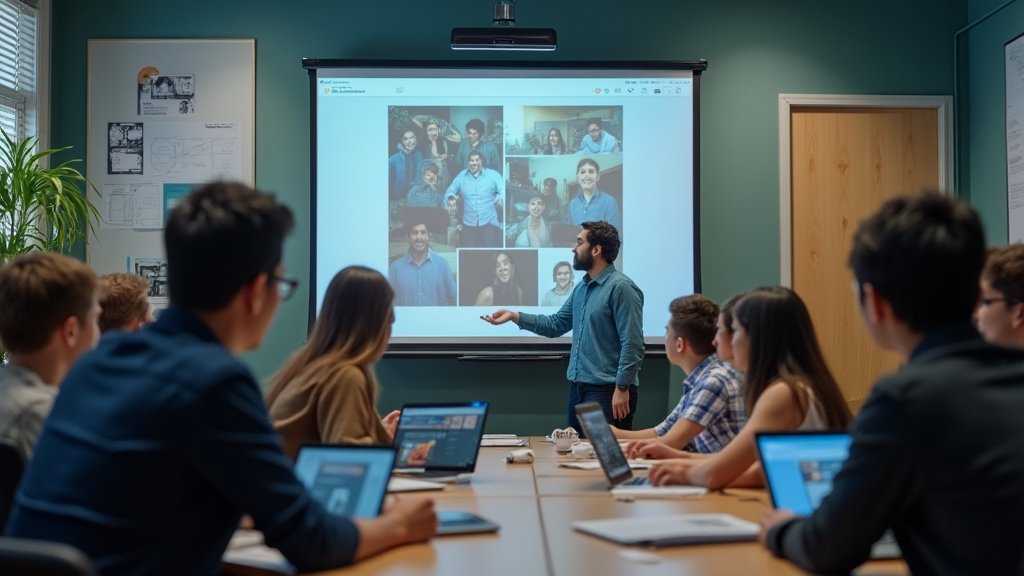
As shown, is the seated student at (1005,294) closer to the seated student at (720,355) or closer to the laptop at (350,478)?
the seated student at (720,355)

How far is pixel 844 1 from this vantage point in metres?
5.57

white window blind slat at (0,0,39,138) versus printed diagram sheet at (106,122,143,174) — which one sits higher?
white window blind slat at (0,0,39,138)

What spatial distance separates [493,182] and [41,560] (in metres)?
4.51

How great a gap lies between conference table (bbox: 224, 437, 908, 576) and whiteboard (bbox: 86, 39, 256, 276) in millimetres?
3553

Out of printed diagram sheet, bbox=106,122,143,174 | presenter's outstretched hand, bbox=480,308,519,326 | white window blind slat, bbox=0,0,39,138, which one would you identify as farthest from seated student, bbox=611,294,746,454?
white window blind slat, bbox=0,0,39,138

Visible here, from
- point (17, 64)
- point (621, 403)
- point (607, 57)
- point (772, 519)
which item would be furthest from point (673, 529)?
point (17, 64)

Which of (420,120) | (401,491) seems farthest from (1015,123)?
(401,491)

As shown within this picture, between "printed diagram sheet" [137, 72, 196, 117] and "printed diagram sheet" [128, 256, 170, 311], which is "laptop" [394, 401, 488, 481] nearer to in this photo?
"printed diagram sheet" [128, 256, 170, 311]

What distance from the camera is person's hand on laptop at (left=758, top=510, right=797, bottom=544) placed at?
169 cm

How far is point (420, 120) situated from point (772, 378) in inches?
131

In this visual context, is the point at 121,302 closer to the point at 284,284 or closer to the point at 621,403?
the point at 284,284

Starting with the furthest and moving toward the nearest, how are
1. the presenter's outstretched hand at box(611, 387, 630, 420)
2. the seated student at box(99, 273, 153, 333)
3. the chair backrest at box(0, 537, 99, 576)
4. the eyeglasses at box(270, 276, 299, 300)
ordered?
the presenter's outstretched hand at box(611, 387, 630, 420) → the seated student at box(99, 273, 153, 333) → the eyeglasses at box(270, 276, 299, 300) → the chair backrest at box(0, 537, 99, 576)

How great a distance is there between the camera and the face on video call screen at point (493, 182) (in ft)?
17.7

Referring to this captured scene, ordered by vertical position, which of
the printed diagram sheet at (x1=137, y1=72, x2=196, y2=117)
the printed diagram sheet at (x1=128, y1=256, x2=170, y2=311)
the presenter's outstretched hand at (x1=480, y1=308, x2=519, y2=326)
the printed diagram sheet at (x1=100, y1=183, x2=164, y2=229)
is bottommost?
the presenter's outstretched hand at (x1=480, y1=308, x2=519, y2=326)
